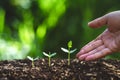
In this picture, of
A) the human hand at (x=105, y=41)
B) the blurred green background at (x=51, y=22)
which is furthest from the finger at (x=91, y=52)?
the blurred green background at (x=51, y=22)

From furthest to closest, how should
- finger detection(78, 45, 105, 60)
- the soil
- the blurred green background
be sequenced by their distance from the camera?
1. the blurred green background
2. finger detection(78, 45, 105, 60)
3. the soil

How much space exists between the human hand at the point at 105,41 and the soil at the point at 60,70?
0.05 meters

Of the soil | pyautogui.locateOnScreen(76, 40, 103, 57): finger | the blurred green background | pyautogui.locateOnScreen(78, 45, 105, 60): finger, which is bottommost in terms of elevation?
the soil

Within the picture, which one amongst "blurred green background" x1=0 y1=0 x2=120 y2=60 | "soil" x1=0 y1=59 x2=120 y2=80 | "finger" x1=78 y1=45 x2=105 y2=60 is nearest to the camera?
"soil" x1=0 y1=59 x2=120 y2=80

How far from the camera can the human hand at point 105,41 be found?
6.64ft

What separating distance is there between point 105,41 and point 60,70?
0.39m

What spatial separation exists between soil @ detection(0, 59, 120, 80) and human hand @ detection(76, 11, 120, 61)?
5 centimetres

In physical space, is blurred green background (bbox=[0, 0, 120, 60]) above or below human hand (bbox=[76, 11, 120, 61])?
above

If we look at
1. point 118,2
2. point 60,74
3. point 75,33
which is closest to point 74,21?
point 75,33

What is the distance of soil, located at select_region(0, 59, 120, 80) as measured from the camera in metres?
1.77

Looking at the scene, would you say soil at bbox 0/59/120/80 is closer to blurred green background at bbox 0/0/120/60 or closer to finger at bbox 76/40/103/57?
finger at bbox 76/40/103/57

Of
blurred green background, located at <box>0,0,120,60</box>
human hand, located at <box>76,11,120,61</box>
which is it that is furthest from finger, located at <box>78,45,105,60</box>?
blurred green background, located at <box>0,0,120,60</box>

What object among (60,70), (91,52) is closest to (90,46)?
(91,52)

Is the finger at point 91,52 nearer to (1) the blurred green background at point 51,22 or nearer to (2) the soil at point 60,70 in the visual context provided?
(2) the soil at point 60,70
